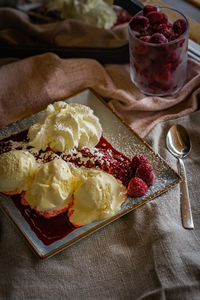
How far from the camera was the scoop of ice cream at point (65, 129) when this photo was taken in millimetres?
1423

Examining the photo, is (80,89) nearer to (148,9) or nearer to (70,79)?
(70,79)

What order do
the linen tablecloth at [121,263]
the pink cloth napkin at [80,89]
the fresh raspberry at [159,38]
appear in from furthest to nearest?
the pink cloth napkin at [80,89]
the fresh raspberry at [159,38]
the linen tablecloth at [121,263]

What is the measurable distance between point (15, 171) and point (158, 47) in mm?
707

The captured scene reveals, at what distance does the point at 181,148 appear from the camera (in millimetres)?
1474

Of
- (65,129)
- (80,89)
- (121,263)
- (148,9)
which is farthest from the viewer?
(80,89)

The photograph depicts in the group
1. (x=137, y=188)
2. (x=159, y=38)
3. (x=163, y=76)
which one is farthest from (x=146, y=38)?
(x=137, y=188)

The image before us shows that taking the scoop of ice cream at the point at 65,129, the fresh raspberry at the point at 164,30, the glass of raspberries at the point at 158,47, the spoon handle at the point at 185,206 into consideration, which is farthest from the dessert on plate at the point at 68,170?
the fresh raspberry at the point at 164,30

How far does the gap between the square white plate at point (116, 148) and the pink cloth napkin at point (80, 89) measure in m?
0.06

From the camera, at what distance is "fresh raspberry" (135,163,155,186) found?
1.31m

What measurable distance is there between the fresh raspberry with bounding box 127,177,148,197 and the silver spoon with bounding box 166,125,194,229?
14 cm

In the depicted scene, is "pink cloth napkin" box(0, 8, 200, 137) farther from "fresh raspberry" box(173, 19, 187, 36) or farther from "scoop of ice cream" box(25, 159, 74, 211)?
"scoop of ice cream" box(25, 159, 74, 211)

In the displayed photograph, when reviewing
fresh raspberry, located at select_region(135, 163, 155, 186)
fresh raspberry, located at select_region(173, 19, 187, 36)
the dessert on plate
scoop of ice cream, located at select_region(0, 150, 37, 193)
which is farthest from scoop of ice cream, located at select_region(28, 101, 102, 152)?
fresh raspberry, located at select_region(173, 19, 187, 36)

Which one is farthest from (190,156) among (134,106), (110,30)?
(110,30)

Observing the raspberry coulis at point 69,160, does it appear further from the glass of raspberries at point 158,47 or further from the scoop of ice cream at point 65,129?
the glass of raspberries at point 158,47
